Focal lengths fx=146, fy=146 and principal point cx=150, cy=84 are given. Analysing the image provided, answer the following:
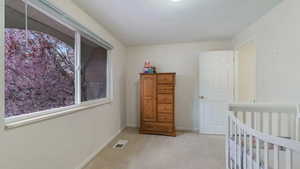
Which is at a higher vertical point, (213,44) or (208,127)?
(213,44)

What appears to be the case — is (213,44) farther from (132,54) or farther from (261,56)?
(132,54)

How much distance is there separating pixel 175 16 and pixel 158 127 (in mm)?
2314

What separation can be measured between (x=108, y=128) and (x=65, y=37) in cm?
182

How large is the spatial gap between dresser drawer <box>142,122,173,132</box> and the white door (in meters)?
0.81

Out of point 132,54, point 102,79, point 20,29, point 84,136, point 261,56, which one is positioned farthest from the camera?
point 132,54

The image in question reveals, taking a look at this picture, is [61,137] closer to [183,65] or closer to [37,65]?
[37,65]

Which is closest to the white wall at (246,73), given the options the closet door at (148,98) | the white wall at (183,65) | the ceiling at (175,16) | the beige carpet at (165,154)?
the white wall at (183,65)

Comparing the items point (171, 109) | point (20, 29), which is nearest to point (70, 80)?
point (20, 29)

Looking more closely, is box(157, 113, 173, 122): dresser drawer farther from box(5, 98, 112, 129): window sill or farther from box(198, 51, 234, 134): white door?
box(5, 98, 112, 129): window sill

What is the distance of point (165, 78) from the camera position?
3314 millimetres

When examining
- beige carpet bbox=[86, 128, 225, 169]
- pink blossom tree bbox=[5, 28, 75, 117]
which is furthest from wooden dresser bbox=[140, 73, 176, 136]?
pink blossom tree bbox=[5, 28, 75, 117]

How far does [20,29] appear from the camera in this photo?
52.6 inches

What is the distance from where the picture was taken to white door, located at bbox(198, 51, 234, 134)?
3256 millimetres

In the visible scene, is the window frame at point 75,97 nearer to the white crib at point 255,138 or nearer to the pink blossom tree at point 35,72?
the pink blossom tree at point 35,72
